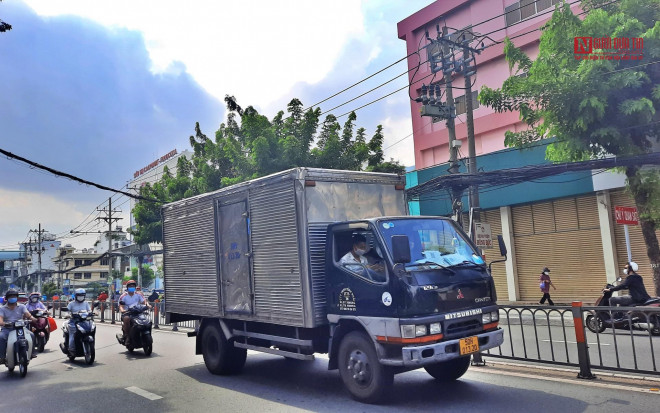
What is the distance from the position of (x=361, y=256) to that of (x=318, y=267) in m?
0.70

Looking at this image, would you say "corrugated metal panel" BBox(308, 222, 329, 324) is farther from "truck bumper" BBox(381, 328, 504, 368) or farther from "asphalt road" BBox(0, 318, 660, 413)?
"truck bumper" BBox(381, 328, 504, 368)

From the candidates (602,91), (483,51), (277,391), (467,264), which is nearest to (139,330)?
(277,391)

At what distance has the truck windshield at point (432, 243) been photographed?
6.09 metres

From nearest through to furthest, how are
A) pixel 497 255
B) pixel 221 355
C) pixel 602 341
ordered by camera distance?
pixel 221 355
pixel 602 341
pixel 497 255

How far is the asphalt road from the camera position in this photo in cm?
583

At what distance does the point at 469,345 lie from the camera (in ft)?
19.4

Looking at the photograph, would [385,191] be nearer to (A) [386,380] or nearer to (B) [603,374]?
(A) [386,380]

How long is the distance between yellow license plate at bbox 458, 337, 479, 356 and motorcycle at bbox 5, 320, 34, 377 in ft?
25.8

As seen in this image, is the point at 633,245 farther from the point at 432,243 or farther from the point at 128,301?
the point at 128,301

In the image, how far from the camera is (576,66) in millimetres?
12023

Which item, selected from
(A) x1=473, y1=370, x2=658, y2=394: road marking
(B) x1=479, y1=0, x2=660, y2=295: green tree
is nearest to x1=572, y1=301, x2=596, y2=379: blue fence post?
(A) x1=473, y1=370, x2=658, y2=394: road marking

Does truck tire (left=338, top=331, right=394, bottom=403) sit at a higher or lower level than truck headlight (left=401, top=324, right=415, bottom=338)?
lower

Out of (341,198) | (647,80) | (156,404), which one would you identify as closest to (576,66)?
(647,80)

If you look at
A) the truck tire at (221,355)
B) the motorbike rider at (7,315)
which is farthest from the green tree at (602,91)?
the motorbike rider at (7,315)
